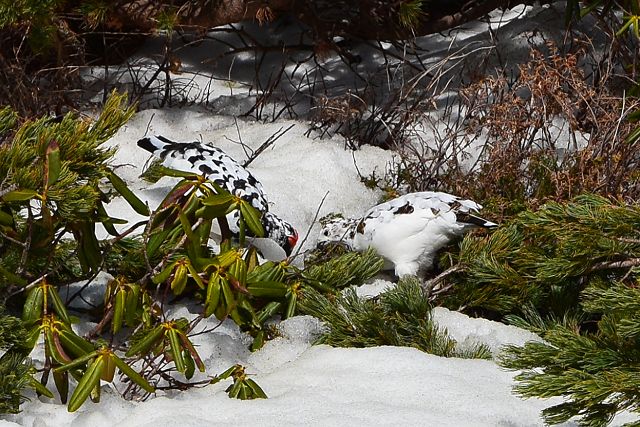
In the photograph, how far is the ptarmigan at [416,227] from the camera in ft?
8.87

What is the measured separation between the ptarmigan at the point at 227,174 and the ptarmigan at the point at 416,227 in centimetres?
23

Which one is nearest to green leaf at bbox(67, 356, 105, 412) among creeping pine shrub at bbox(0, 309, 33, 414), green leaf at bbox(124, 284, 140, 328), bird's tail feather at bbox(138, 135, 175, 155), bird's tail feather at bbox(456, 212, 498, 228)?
Result: creeping pine shrub at bbox(0, 309, 33, 414)

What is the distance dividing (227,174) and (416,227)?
0.70m

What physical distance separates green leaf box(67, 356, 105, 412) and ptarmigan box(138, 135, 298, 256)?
1127 mm

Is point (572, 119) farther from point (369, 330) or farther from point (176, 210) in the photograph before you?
point (176, 210)

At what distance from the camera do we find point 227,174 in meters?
3.08

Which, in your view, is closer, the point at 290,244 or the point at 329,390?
the point at 329,390

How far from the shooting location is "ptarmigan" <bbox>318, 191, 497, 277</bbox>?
2705 mm

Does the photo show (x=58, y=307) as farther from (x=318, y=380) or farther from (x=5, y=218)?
(x=318, y=380)

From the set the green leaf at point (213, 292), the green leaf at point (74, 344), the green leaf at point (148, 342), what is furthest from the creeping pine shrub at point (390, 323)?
the green leaf at point (74, 344)

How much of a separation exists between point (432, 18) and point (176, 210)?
2.51 m

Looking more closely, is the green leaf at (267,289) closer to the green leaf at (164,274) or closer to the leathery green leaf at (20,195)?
the green leaf at (164,274)

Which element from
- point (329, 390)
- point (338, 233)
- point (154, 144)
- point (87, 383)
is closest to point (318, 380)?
point (329, 390)

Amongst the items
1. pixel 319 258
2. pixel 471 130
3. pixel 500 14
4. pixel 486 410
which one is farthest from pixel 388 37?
pixel 486 410
